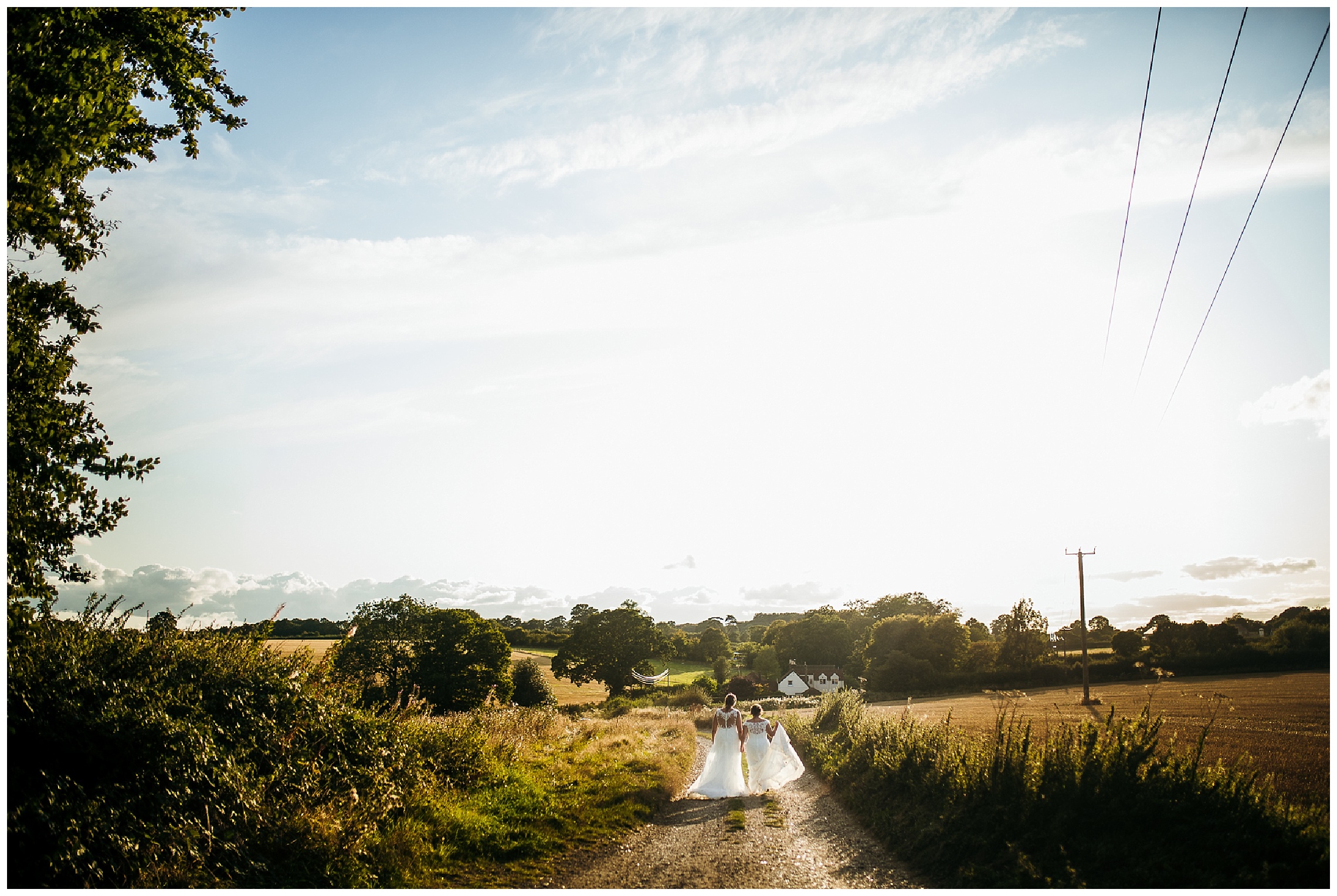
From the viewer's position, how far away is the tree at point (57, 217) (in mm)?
7707

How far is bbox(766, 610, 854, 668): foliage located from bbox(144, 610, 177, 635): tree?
96814 mm

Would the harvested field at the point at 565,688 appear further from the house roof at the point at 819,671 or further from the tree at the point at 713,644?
the house roof at the point at 819,671

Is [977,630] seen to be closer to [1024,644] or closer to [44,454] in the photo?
[1024,644]

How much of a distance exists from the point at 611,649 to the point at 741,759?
141ft

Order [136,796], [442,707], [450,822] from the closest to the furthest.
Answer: [136,796] < [450,822] < [442,707]

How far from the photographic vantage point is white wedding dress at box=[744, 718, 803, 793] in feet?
44.6

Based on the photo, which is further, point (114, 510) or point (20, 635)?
point (114, 510)

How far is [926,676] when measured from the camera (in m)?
62.1

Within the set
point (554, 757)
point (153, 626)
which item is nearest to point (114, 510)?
point (153, 626)

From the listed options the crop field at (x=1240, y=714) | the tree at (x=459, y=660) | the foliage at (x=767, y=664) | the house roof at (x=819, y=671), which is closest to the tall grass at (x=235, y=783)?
the crop field at (x=1240, y=714)

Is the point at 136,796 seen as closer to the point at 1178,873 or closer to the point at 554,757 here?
the point at 554,757

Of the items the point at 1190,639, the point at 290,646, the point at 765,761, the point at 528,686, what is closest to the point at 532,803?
the point at 290,646

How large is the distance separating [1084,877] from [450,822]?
7.50 metres

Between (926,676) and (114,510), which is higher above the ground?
(114,510)
